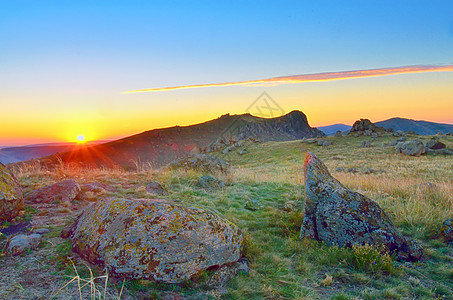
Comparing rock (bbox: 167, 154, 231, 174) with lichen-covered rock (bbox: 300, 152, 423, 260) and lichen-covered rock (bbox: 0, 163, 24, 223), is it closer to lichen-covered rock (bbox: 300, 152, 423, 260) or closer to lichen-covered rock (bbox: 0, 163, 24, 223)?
lichen-covered rock (bbox: 300, 152, 423, 260)

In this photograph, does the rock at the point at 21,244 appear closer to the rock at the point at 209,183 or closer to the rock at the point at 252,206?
the rock at the point at 252,206

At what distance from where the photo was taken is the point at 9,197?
6258mm

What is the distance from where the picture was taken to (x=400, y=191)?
1050 cm

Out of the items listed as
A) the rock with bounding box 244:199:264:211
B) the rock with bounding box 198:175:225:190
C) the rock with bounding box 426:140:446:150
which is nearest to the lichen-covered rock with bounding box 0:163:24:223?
the rock with bounding box 244:199:264:211

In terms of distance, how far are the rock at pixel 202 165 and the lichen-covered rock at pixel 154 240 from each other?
10522mm

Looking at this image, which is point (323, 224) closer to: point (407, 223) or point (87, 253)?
point (407, 223)

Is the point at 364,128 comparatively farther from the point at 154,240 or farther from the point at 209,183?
the point at 154,240

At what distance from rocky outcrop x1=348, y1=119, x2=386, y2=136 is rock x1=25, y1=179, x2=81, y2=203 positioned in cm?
5963

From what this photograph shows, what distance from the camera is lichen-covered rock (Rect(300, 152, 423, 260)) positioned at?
570 centimetres

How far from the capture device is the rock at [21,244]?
468cm

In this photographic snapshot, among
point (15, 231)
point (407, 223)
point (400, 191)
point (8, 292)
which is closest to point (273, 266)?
point (8, 292)

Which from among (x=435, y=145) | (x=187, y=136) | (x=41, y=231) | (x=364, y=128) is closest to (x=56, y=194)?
(x=41, y=231)

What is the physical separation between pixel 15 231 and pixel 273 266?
17.0 feet

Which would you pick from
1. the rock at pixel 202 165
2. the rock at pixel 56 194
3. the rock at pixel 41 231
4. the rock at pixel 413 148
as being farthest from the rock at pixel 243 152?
the rock at pixel 41 231
